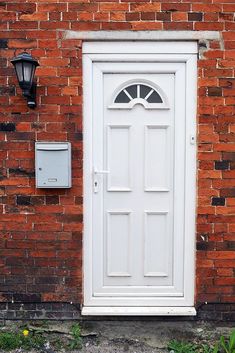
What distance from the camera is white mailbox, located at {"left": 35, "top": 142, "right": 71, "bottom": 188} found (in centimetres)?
335

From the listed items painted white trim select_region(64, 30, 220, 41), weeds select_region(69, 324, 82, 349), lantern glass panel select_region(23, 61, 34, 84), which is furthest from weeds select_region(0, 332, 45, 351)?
painted white trim select_region(64, 30, 220, 41)

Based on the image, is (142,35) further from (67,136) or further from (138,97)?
(67,136)

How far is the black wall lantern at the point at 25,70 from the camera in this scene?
10.2 feet

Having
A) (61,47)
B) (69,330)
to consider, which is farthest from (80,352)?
(61,47)

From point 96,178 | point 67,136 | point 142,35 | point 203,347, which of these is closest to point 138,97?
point 142,35

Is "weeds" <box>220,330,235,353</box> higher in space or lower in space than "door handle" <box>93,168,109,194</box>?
lower

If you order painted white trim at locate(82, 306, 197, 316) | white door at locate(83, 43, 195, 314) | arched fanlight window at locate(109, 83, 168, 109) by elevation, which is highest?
arched fanlight window at locate(109, 83, 168, 109)

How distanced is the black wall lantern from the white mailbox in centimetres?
50

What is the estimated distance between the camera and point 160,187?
11.6ft

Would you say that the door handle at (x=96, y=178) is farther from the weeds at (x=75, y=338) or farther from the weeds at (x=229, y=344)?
the weeds at (x=229, y=344)

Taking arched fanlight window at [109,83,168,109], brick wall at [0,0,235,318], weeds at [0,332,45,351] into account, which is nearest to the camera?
weeds at [0,332,45,351]

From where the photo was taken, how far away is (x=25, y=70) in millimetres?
3139

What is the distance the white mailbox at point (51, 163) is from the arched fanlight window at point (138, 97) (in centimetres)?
65

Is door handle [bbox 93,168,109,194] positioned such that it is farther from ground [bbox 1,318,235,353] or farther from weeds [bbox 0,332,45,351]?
weeds [bbox 0,332,45,351]
